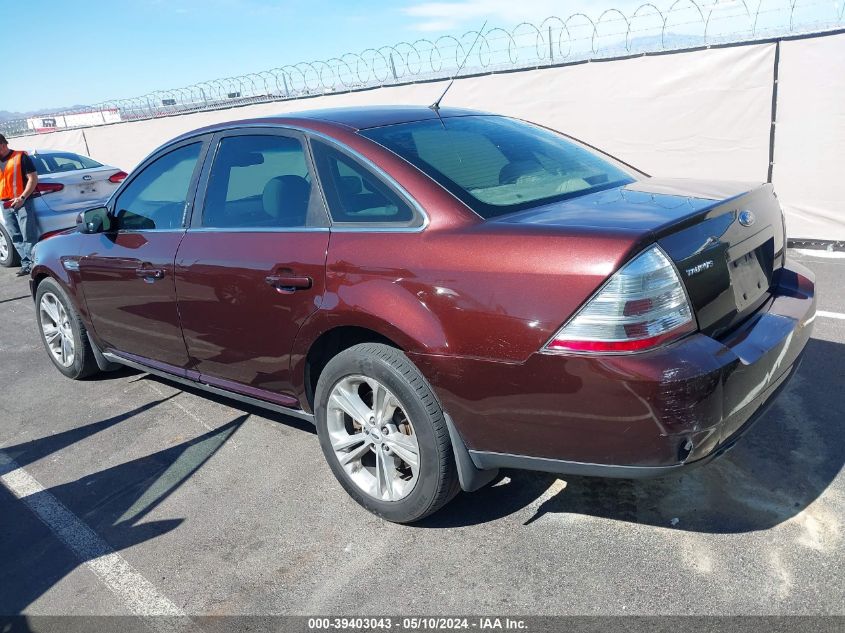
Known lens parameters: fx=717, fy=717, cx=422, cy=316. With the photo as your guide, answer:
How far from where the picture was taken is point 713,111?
25.0ft

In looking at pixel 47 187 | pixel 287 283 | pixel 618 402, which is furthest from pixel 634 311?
pixel 47 187

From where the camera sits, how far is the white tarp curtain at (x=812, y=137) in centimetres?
686

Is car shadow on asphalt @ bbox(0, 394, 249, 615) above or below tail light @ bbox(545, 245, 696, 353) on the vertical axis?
below

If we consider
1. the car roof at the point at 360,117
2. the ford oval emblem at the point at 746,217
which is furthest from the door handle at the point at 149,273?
the ford oval emblem at the point at 746,217

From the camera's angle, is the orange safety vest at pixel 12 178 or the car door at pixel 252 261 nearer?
the car door at pixel 252 261

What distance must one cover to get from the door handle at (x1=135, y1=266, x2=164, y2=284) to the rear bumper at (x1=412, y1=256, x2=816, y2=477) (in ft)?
6.09

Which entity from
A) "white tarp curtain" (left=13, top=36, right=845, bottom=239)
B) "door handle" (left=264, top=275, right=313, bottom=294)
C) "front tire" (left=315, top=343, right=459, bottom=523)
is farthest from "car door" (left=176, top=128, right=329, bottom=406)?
"white tarp curtain" (left=13, top=36, right=845, bottom=239)

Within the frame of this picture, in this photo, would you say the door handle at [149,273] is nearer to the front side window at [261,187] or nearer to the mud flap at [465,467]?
the front side window at [261,187]

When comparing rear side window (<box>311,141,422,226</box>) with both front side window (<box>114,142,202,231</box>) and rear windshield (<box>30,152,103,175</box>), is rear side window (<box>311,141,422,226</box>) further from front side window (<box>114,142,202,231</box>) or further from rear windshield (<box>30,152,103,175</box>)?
rear windshield (<box>30,152,103,175</box>)

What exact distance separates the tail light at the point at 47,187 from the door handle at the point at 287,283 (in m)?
7.62

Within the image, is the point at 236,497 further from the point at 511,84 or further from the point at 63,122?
the point at 63,122

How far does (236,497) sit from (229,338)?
0.77 m

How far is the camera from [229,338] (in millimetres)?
→ 3533

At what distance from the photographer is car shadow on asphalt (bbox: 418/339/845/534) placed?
2902 mm
